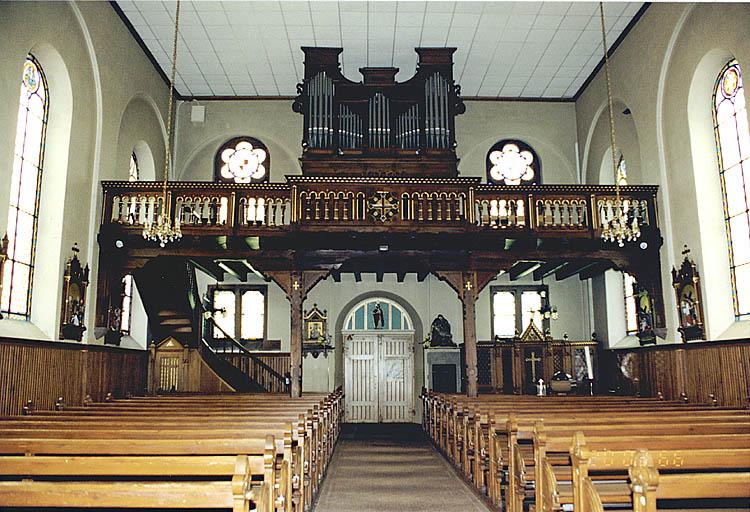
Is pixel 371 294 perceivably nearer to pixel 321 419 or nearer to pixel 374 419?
pixel 374 419

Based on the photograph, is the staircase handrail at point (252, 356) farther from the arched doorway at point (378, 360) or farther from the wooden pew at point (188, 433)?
the wooden pew at point (188, 433)

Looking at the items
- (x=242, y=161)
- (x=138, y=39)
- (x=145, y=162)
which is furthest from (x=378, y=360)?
(x=138, y=39)

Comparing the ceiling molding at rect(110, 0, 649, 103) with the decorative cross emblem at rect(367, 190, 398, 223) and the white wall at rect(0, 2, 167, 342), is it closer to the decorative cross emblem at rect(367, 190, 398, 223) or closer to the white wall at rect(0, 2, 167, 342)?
the white wall at rect(0, 2, 167, 342)

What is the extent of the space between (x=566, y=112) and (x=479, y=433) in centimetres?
1341

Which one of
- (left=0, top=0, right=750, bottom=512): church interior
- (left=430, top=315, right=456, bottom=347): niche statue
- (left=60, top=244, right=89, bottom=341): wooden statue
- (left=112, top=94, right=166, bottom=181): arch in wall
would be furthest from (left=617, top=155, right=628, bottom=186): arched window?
(left=60, top=244, right=89, bottom=341): wooden statue

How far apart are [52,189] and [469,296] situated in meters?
8.53

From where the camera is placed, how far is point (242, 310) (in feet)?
65.4

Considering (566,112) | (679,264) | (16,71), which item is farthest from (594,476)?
(566,112)

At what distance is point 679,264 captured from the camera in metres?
13.1

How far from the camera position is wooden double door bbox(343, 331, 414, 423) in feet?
68.3

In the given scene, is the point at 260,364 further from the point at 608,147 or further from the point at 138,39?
the point at 608,147

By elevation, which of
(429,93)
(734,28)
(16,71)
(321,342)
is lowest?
(321,342)

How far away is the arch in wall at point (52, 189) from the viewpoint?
1167 cm

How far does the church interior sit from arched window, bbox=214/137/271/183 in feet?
0.24
